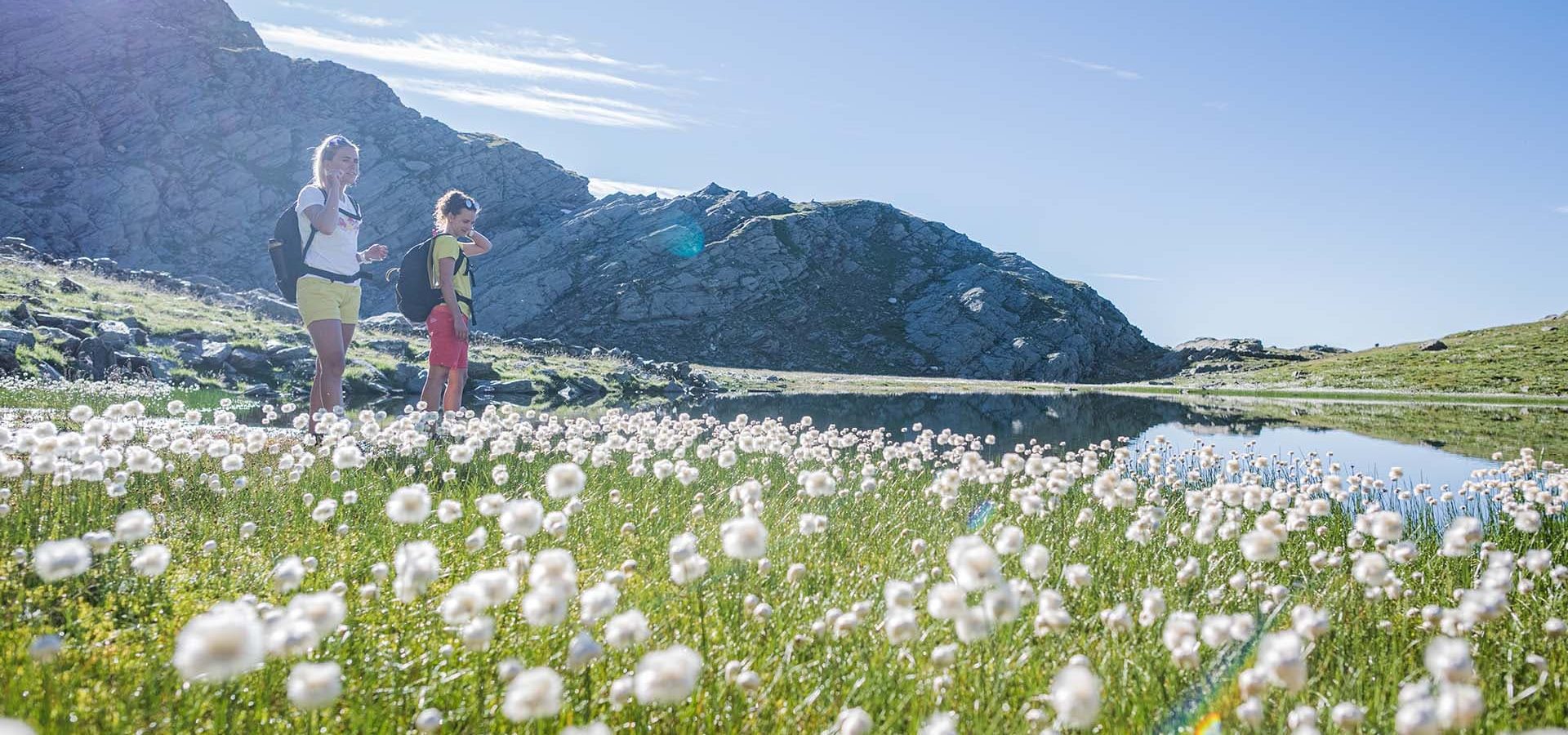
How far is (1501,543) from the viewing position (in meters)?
7.35

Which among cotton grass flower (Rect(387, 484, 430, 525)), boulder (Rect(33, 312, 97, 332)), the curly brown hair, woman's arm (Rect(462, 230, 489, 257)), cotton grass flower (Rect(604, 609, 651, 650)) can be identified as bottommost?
boulder (Rect(33, 312, 97, 332))

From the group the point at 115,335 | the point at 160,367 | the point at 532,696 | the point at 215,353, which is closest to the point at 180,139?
the point at 215,353

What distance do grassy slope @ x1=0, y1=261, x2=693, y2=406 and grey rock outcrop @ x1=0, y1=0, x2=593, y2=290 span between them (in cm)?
5988

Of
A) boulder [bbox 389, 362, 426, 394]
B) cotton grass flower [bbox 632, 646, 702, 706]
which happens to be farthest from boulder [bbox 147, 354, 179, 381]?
cotton grass flower [bbox 632, 646, 702, 706]

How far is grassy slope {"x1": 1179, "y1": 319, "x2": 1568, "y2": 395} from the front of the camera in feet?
281

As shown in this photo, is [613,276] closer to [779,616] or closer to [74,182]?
[74,182]

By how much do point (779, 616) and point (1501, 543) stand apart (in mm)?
7500

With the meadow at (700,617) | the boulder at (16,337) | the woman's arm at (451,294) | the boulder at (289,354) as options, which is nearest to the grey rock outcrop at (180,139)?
the boulder at (289,354)

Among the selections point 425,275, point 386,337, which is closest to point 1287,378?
point 386,337

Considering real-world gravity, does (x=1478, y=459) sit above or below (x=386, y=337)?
above

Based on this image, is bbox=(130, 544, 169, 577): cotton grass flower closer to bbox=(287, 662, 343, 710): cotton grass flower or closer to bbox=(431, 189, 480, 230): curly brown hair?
bbox=(287, 662, 343, 710): cotton grass flower

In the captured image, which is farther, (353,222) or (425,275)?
(425,275)

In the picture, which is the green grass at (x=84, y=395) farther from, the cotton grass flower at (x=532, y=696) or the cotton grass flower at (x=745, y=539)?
the cotton grass flower at (x=532, y=696)

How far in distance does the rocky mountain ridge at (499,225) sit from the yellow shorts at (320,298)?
313ft
